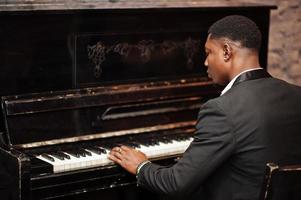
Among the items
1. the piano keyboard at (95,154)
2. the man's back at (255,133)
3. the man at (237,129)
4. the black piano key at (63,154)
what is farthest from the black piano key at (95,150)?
the man's back at (255,133)

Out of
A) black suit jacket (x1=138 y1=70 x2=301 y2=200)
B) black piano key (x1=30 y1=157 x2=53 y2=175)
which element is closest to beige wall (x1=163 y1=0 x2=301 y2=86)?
black suit jacket (x1=138 y1=70 x2=301 y2=200)

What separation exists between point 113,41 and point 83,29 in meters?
0.20

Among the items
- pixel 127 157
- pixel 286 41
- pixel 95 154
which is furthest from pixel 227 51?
pixel 286 41

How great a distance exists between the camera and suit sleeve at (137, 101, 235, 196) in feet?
7.38

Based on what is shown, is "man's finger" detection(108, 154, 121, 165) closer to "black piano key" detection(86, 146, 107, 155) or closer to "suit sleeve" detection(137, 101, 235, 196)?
"black piano key" detection(86, 146, 107, 155)

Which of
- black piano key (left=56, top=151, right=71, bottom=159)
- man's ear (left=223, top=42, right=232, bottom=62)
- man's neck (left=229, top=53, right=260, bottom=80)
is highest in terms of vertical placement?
man's ear (left=223, top=42, right=232, bottom=62)

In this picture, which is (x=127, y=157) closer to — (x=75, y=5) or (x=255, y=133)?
(x=255, y=133)

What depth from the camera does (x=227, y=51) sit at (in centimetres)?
242

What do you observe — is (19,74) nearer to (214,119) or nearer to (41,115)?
(41,115)

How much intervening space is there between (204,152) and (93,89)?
3.18 ft

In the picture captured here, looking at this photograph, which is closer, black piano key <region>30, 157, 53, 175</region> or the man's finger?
black piano key <region>30, 157, 53, 175</region>

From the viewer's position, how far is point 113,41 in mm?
3115

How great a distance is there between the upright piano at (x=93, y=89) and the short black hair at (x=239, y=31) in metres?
0.80

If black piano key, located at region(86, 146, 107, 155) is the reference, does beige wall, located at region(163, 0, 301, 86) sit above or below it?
above
